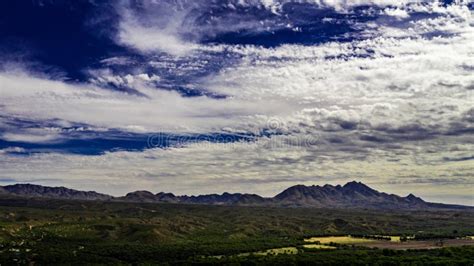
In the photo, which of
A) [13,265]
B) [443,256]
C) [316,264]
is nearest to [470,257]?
[443,256]

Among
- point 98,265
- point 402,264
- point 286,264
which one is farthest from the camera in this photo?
point 98,265

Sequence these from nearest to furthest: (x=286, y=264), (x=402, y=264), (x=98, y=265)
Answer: (x=402, y=264)
(x=286, y=264)
(x=98, y=265)

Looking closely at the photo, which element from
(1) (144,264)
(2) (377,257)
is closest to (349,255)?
(2) (377,257)

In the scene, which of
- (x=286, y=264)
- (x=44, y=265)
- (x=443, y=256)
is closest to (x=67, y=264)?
(x=44, y=265)

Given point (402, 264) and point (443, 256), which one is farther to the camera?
point (443, 256)

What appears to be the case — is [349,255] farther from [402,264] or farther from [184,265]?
[184,265]

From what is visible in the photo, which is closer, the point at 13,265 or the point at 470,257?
the point at 470,257

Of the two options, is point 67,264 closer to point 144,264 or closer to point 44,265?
point 44,265

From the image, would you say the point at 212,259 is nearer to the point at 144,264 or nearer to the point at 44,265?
the point at 144,264
